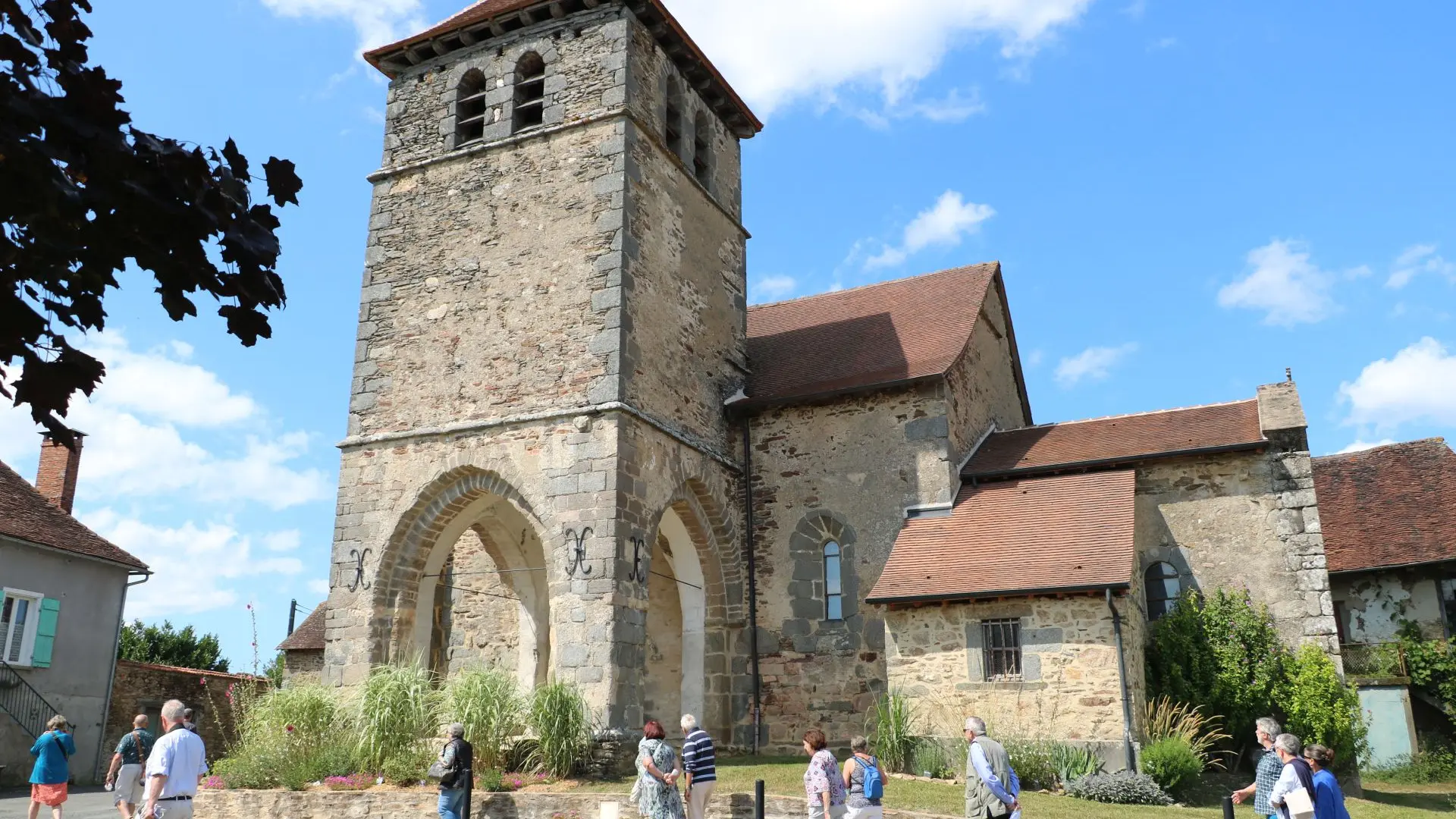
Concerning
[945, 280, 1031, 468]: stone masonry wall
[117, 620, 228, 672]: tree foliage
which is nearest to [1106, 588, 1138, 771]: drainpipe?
[945, 280, 1031, 468]: stone masonry wall

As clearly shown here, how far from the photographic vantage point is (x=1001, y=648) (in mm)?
12875

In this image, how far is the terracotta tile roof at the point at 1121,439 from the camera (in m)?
14.9

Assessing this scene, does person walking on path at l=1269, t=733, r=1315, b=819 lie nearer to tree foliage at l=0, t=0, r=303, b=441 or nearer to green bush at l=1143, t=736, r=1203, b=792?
green bush at l=1143, t=736, r=1203, b=792

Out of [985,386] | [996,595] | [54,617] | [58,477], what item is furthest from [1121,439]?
[58,477]

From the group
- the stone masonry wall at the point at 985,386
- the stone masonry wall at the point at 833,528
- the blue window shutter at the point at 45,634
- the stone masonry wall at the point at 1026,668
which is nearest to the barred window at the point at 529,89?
the stone masonry wall at the point at 833,528

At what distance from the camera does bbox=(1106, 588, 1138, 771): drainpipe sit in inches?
466

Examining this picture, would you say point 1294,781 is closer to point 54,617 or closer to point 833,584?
point 833,584

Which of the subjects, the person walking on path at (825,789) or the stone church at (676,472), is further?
the stone church at (676,472)

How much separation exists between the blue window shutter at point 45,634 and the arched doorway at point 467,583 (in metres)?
6.72

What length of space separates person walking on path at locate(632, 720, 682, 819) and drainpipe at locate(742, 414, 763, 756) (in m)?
6.18

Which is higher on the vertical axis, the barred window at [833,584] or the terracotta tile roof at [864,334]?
the terracotta tile roof at [864,334]

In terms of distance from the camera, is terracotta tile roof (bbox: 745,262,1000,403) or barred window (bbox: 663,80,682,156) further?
barred window (bbox: 663,80,682,156)

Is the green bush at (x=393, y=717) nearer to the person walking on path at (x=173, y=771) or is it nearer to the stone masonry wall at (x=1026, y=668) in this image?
the person walking on path at (x=173, y=771)

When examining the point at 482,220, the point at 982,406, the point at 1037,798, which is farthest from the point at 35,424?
→ the point at 982,406
